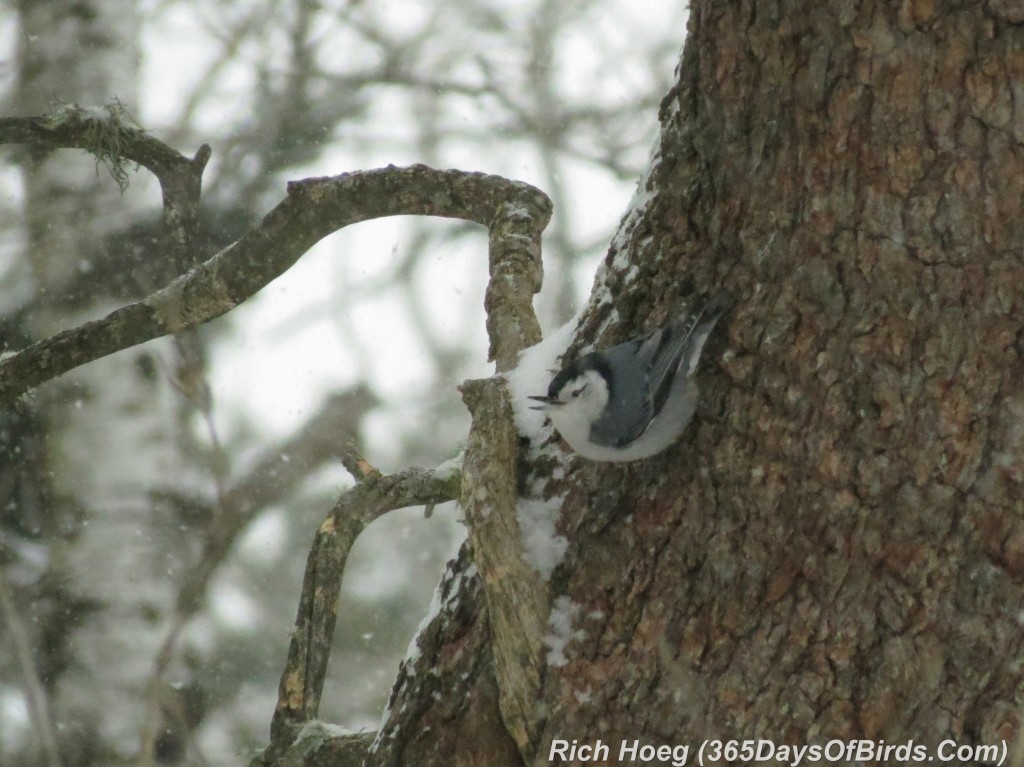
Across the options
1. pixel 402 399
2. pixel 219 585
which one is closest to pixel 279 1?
pixel 402 399

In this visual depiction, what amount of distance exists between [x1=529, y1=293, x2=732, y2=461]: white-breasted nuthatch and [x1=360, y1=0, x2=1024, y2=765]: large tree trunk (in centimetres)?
4

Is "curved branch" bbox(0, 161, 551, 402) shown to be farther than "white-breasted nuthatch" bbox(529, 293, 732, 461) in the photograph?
Yes

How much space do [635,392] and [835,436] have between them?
1.23 ft

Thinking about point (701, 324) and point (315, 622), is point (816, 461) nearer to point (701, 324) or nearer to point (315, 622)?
point (701, 324)

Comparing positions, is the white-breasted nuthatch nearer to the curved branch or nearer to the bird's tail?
the bird's tail

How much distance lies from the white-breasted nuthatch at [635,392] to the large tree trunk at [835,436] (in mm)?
38

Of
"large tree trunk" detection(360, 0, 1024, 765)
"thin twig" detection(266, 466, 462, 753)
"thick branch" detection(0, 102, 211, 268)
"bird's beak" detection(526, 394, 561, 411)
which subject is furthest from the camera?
"thick branch" detection(0, 102, 211, 268)

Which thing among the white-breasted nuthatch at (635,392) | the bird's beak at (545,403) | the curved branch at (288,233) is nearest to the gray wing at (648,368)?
the white-breasted nuthatch at (635,392)

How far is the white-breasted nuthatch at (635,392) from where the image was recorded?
5.53 ft

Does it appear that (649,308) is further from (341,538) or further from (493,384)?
(341,538)

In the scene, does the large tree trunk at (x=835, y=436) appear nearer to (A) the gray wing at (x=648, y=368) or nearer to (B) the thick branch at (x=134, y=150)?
(A) the gray wing at (x=648, y=368)

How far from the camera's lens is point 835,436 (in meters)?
1.50

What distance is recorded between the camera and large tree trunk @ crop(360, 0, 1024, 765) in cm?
141

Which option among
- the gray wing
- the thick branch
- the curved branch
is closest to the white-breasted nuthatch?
the gray wing
